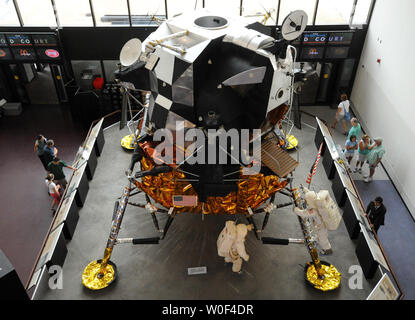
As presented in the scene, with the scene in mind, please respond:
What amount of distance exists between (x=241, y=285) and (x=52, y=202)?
17.5 ft

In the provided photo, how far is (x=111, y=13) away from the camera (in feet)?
38.0

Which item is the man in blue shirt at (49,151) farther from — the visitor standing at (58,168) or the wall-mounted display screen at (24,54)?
the wall-mounted display screen at (24,54)

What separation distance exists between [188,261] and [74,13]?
8.31 meters

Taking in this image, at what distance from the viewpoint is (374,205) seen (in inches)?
312

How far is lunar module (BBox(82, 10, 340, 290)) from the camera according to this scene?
256 inches

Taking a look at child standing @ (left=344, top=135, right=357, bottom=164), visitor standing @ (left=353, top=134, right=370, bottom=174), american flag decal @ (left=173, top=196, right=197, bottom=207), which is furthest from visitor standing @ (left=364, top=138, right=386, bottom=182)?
american flag decal @ (left=173, top=196, right=197, bottom=207)

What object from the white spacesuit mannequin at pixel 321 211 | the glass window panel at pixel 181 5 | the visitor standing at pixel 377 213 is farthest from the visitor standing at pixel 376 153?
the glass window panel at pixel 181 5

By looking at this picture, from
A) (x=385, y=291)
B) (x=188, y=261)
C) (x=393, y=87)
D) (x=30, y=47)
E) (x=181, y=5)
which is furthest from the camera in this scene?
(x=30, y=47)

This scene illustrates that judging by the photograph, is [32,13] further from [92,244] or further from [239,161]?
[239,161]

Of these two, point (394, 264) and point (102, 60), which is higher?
point (102, 60)

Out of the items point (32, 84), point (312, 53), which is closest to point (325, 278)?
point (312, 53)

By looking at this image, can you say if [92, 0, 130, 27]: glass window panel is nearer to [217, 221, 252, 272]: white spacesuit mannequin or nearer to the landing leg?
the landing leg

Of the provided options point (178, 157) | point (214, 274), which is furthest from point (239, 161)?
point (214, 274)

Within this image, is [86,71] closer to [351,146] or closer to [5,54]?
[5,54]
